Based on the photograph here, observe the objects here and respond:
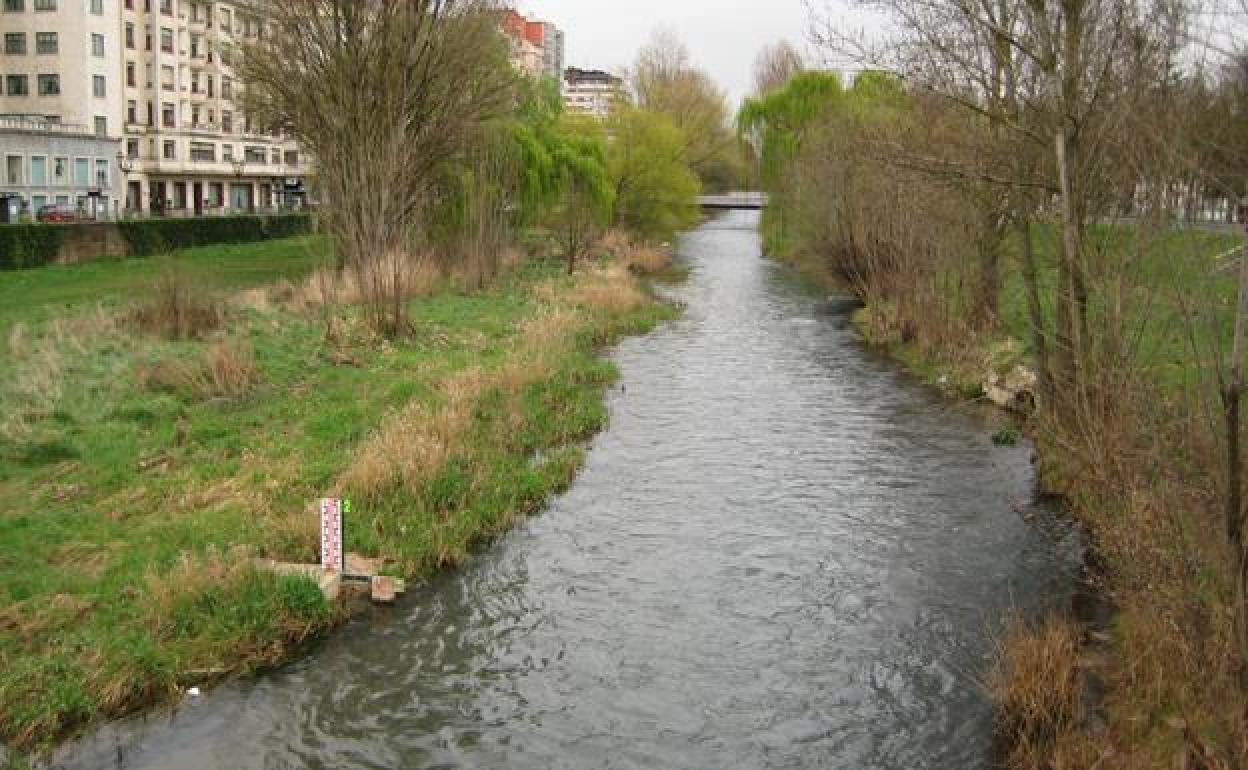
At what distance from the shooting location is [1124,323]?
8.84 metres

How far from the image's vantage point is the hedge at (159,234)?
37219 mm

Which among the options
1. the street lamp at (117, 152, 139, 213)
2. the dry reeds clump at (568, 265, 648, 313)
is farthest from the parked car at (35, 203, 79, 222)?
the dry reeds clump at (568, 265, 648, 313)

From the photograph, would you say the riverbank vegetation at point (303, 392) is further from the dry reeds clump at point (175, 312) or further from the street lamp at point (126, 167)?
the street lamp at point (126, 167)

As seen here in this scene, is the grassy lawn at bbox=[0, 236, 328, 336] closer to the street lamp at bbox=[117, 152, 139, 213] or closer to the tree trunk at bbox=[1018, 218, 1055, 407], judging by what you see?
the tree trunk at bbox=[1018, 218, 1055, 407]

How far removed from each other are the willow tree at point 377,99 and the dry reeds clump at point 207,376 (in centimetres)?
473

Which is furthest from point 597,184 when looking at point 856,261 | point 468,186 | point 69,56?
point 69,56

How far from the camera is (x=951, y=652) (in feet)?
32.2

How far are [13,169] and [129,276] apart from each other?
1207 inches

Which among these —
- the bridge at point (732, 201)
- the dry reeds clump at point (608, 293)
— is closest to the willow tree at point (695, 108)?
the bridge at point (732, 201)

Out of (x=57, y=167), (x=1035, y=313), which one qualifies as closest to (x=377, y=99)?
(x=1035, y=313)

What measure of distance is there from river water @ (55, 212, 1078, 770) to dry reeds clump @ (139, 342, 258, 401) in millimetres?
5036

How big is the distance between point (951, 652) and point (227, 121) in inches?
3256

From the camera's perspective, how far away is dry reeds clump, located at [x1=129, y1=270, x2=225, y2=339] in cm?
2039

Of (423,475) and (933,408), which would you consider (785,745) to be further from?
(933,408)
